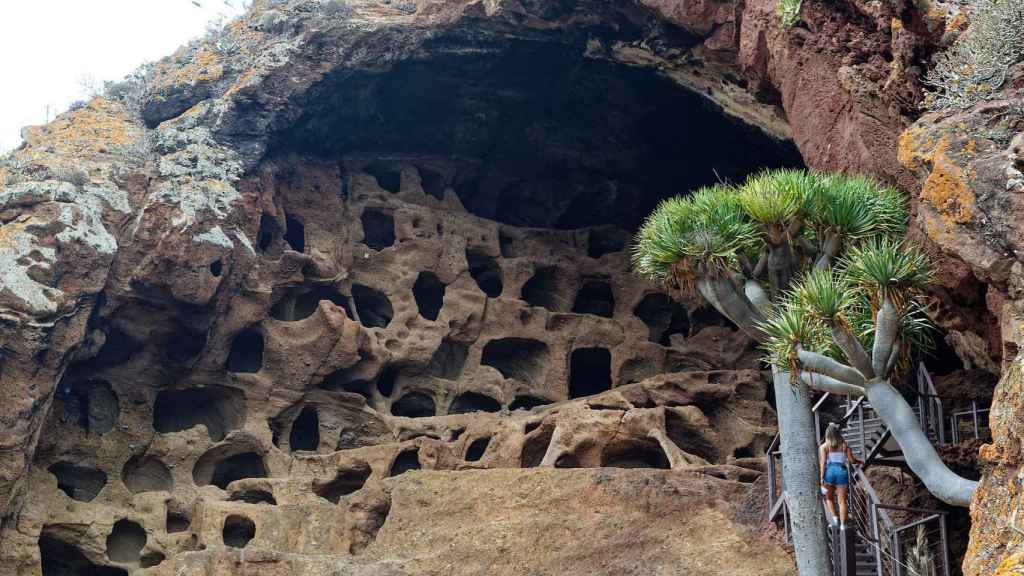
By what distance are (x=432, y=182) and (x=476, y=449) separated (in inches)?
362

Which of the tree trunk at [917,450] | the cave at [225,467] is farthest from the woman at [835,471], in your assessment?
the cave at [225,467]

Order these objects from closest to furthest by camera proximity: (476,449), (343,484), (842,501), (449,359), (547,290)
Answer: (842,501) < (343,484) < (476,449) < (449,359) < (547,290)

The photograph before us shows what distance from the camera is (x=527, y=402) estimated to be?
26.2m

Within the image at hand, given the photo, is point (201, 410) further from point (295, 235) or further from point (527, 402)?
point (527, 402)

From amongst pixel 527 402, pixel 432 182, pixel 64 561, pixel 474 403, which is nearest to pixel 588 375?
pixel 527 402

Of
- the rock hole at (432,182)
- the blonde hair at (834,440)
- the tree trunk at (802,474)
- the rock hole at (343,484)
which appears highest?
the rock hole at (432,182)

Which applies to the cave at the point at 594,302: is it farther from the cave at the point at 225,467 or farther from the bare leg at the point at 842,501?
the bare leg at the point at 842,501

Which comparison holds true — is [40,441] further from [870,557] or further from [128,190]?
[870,557]

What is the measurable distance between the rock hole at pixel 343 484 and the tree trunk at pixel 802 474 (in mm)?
9345

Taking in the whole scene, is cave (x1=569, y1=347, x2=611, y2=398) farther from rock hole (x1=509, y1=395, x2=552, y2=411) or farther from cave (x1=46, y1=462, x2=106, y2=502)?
cave (x1=46, y1=462, x2=106, y2=502)

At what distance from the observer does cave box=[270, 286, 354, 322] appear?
25.2 metres

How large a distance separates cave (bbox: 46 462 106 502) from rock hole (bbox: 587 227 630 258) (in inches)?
544

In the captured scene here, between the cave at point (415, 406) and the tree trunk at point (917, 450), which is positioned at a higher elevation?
the tree trunk at point (917, 450)

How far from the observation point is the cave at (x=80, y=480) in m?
22.3
